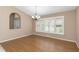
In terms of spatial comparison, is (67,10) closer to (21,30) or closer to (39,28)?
(39,28)

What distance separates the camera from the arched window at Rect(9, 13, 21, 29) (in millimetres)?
3053

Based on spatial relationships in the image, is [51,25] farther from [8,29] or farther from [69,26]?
[8,29]

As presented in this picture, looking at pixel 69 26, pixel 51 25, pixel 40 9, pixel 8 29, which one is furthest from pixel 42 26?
pixel 8 29

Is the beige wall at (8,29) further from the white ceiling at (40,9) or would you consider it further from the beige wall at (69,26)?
the beige wall at (69,26)

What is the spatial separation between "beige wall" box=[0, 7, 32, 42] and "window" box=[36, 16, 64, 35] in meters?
0.43

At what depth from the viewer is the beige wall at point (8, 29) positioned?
3.09 meters

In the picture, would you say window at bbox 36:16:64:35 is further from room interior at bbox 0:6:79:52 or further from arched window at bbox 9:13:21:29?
arched window at bbox 9:13:21:29

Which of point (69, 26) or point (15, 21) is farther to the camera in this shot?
point (15, 21)

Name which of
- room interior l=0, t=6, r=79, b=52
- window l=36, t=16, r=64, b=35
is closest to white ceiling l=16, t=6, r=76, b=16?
room interior l=0, t=6, r=79, b=52

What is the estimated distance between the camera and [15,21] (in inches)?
120

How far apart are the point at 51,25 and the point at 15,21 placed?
1650mm
